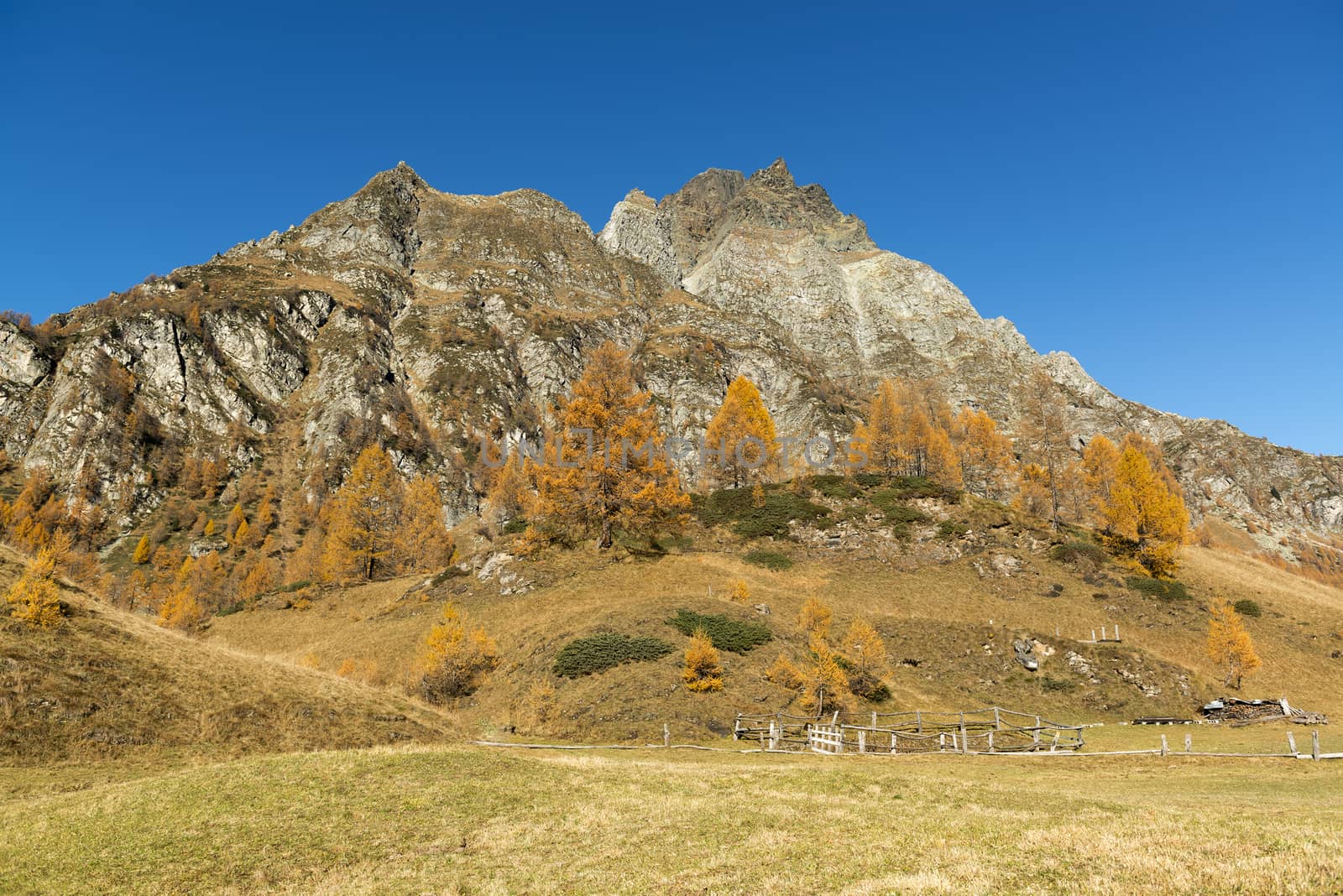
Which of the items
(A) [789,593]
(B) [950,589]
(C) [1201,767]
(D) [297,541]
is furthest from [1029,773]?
(D) [297,541]

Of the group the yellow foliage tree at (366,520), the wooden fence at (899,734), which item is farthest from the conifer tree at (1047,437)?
the yellow foliage tree at (366,520)

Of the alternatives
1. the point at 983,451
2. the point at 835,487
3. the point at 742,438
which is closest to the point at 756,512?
the point at 835,487

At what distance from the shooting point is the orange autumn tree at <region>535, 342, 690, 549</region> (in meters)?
48.8

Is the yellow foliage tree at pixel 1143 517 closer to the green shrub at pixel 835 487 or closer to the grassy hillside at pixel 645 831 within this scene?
the green shrub at pixel 835 487

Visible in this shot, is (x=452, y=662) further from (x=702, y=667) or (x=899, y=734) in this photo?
(x=899, y=734)

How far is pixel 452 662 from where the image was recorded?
116 ft

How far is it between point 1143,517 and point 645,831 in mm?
64895

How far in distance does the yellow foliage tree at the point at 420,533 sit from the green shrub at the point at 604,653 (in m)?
41.4

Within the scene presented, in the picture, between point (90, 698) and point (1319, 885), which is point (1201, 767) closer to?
point (1319, 885)

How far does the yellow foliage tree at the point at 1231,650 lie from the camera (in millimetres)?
41688

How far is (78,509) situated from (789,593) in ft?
399

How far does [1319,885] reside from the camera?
7355 mm

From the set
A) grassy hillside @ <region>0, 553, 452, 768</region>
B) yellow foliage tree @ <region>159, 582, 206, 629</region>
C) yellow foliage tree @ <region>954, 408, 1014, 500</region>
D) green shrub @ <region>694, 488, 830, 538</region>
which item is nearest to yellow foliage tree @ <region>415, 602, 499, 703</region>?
grassy hillside @ <region>0, 553, 452, 768</region>

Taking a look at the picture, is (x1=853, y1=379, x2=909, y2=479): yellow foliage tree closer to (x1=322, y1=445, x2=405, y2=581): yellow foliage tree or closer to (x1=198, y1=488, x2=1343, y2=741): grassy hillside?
(x1=198, y1=488, x2=1343, y2=741): grassy hillside
